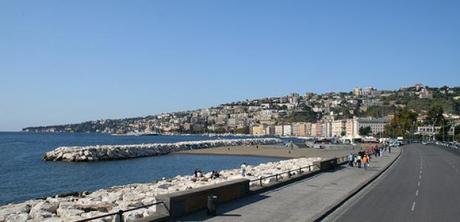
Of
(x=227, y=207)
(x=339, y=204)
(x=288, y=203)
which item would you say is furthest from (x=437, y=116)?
(x=227, y=207)

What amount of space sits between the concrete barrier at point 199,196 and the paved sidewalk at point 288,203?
9.6 inches

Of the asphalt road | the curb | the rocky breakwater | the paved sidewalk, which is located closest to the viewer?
the paved sidewalk

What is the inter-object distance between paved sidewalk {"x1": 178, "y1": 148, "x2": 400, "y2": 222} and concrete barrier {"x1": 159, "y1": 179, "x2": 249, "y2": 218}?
0.24m

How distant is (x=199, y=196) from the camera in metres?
15.7

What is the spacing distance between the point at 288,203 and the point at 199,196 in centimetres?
367

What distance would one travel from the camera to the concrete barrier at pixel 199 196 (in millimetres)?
14258

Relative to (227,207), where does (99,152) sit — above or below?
below

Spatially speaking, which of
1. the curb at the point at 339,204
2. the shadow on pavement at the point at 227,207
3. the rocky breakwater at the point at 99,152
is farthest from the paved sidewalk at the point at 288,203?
the rocky breakwater at the point at 99,152

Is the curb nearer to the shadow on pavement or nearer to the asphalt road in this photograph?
the asphalt road

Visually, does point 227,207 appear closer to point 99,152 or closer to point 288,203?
point 288,203

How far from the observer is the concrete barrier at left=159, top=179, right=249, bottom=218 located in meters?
14.3

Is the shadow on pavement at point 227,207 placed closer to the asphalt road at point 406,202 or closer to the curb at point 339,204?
the curb at point 339,204

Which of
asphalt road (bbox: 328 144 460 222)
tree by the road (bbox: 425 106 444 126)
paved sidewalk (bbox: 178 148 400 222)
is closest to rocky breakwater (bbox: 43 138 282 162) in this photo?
asphalt road (bbox: 328 144 460 222)

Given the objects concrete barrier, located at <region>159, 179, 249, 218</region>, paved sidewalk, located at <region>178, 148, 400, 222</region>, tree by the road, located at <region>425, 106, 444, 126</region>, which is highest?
tree by the road, located at <region>425, 106, 444, 126</region>
